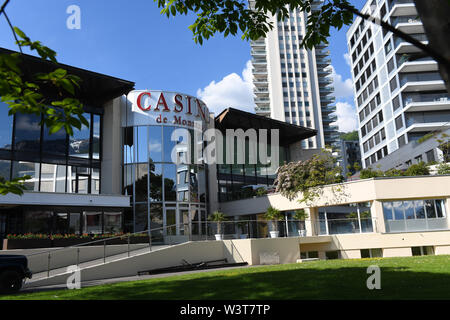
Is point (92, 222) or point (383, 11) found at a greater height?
point (383, 11)

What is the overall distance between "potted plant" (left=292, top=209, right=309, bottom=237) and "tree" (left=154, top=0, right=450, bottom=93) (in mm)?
17090

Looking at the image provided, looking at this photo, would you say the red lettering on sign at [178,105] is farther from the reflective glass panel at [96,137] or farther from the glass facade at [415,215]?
the glass facade at [415,215]

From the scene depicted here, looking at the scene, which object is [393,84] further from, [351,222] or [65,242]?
[65,242]

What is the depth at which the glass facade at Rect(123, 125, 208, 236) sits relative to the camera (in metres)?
25.0

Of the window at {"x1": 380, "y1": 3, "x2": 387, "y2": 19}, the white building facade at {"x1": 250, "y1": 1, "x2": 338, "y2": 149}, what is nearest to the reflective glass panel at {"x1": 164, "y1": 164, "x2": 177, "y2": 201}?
the window at {"x1": 380, "y1": 3, "x2": 387, "y2": 19}

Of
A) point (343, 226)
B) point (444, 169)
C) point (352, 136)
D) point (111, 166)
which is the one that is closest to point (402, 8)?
point (444, 169)

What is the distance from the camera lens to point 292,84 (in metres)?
95.2

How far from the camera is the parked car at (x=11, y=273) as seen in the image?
11906mm

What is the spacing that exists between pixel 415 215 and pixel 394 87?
36.9m

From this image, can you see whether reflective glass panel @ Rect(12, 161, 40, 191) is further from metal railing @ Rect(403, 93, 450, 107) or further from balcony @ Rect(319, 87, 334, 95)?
balcony @ Rect(319, 87, 334, 95)

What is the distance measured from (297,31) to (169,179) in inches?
3228

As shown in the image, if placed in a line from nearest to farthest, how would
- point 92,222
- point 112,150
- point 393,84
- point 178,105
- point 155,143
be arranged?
point 92,222
point 112,150
point 155,143
point 178,105
point 393,84
